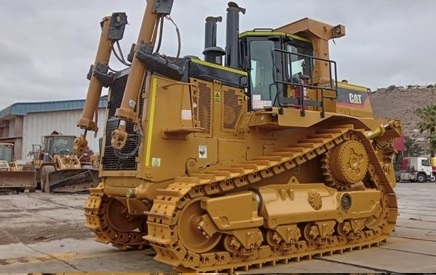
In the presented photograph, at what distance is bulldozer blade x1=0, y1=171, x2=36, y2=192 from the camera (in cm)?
2184

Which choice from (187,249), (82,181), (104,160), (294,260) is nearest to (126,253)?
(104,160)

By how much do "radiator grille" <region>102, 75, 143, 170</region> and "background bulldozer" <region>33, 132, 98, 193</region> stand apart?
45.9 ft

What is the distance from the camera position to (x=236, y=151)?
25.1 ft

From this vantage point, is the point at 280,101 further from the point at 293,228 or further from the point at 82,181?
the point at 82,181

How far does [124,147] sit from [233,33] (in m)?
2.72

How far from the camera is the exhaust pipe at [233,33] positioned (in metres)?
8.30

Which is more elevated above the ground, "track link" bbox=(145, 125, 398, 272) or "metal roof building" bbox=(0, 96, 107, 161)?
"metal roof building" bbox=(0, 96, 107, 161)

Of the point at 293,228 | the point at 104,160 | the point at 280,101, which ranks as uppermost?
the point at 280,101

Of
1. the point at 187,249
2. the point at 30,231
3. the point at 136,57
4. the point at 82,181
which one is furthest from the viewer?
the point at 82,181

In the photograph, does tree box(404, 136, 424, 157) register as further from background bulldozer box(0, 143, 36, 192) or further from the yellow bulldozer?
the yellow bulldozer

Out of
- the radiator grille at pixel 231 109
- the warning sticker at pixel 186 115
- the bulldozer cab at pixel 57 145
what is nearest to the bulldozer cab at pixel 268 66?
the radiator grille at pixel 231 109

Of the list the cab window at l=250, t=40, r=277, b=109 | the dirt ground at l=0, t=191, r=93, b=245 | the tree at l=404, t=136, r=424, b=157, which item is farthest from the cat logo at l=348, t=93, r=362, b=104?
the tree at l=404, t=136, r=424, b=157

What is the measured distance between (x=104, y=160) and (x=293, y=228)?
3074 millimetres

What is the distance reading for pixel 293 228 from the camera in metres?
7.08
